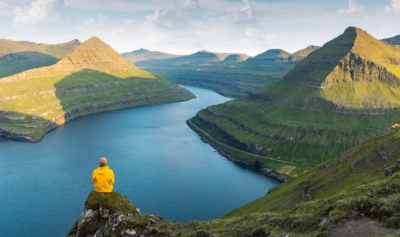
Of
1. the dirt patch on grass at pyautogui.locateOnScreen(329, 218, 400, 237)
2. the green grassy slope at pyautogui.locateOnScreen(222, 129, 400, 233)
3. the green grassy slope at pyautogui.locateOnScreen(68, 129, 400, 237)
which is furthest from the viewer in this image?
the green grassy slope at pyautogui.locateOnScreen(222, 129, 400, 233)

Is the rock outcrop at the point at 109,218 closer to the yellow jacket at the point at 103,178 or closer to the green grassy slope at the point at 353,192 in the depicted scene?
the yellow jacket at the point at 103,178

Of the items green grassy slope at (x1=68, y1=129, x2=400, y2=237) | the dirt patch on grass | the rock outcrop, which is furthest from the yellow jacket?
the dirt patch on grass

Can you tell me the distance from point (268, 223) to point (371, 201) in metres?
11.4

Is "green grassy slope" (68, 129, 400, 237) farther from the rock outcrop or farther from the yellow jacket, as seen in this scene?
the yellow jacket

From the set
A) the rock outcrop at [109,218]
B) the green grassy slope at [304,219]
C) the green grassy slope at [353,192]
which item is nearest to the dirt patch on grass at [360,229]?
the green grassy slope at [304,219]

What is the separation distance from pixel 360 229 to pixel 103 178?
29949mm

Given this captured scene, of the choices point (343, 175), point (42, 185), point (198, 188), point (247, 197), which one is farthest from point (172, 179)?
point (343, 175)

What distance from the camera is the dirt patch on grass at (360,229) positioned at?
31.4 meters

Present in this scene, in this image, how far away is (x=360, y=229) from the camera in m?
Answer: 32.6

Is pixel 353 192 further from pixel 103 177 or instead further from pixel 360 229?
pixel 103 177

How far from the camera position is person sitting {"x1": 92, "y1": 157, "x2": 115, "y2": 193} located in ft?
137

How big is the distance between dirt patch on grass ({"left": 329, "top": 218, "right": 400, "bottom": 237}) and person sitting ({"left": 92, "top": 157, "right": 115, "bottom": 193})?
26.6 metres

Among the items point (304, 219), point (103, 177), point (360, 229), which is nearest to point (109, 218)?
point (103, 177)

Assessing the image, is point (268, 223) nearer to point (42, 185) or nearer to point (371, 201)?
point (371, 201)
